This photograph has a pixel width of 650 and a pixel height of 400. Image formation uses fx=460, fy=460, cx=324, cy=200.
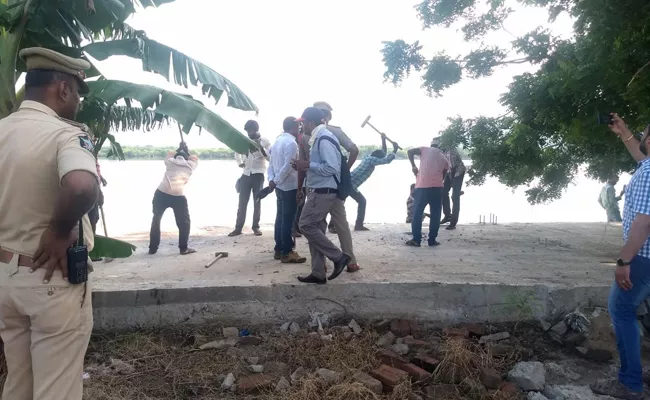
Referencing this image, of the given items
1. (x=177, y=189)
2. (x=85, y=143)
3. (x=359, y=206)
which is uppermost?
(x=85, y=143)

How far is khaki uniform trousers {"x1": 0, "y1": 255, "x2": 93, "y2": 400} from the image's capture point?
1974 mm

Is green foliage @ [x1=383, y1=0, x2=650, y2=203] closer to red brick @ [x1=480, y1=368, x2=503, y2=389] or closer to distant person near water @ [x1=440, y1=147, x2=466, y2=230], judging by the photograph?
distant person near water @ [x1=440, y1=147, x2=466, y2=230]

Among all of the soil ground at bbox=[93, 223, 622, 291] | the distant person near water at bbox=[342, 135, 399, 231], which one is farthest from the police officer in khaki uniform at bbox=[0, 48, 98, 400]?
the distant person near water at bbox=[342, 135, 399, 231]

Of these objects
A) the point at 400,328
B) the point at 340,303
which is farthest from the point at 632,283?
the point at 340,303

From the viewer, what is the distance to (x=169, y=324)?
4.28 m

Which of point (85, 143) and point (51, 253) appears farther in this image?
point (85, 143)

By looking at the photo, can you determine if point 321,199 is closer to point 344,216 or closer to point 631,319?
point 344,216

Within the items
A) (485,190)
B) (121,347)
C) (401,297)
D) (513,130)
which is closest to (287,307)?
(401,297)

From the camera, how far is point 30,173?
6.48 ft

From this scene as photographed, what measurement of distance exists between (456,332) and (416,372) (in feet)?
2.53

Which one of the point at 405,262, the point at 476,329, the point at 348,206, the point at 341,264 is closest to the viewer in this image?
the point at 476,329

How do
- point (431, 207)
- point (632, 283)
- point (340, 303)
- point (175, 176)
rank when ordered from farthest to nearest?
point (431, 207) < point (175, 176) < point (340, 303) < point (632, 283)

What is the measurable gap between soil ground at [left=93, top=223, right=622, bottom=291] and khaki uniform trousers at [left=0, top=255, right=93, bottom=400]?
2.28 metres

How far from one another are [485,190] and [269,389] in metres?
24.2
